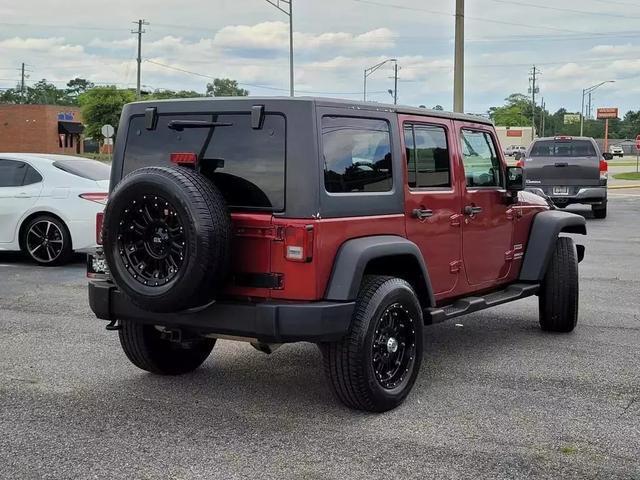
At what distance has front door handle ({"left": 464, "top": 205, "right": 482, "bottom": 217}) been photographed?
5996mm

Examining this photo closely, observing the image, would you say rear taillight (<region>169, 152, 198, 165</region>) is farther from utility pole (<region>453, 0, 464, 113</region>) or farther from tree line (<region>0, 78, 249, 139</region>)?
tree line (<region>0, 78, 249, 139</region>)

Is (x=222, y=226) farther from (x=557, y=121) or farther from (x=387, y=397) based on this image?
(x=557, y=121)

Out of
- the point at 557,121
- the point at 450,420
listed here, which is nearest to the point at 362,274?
the point at 450,420

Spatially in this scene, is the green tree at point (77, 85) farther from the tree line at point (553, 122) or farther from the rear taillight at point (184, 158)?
the rear taillight at point (184, 158)

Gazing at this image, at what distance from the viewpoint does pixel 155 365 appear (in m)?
5.66

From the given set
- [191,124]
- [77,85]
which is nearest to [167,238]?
[191,124]

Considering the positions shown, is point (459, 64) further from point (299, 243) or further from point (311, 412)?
point (299, 243)

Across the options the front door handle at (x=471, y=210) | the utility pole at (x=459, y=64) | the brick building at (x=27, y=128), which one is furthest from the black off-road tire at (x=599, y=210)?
the brick building at (x=27, y=128)

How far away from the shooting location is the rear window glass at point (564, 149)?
18594mm

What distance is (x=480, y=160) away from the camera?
6457mm

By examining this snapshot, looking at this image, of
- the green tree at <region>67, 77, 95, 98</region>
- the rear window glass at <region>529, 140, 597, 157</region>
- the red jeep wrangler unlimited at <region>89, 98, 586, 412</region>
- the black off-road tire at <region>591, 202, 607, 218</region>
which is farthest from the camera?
the green tree at <region>67, 77, 95, 98</region>

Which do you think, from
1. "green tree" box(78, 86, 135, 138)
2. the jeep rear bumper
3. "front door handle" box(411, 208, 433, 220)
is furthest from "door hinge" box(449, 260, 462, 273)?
"green tree" box(78, 86, 135, 138)

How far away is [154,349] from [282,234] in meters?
1.59

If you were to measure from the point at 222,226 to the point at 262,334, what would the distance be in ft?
2.10
